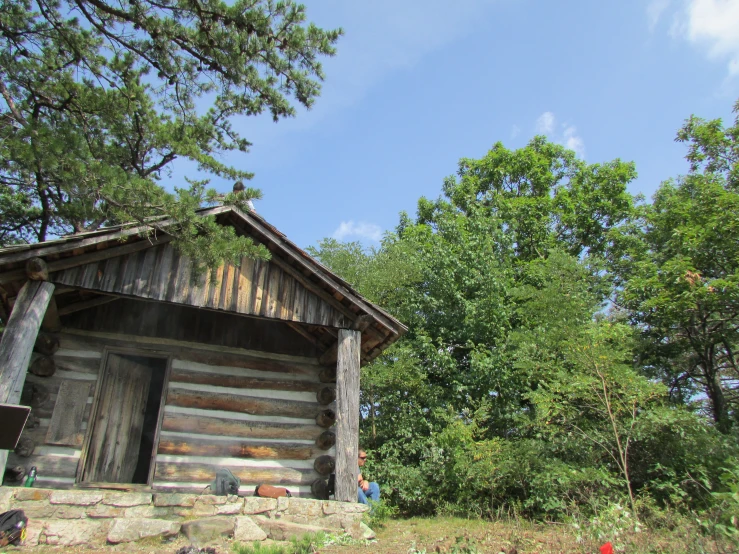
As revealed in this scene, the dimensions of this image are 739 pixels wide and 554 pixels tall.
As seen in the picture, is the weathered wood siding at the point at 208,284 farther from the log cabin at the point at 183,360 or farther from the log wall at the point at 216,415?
the log wall at the point at 216,415

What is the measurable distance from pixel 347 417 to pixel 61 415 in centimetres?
496

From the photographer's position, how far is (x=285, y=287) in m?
8.89

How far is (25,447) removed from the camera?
8078mm

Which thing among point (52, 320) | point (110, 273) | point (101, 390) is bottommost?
point (101, 390)

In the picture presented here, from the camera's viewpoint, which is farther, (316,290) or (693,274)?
(693,274)

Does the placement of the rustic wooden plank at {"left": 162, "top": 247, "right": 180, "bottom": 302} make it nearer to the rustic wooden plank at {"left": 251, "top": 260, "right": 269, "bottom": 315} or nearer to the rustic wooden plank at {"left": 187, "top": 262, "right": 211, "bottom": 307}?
the rustic wooden plank at {"left": 187, "top": 262, "right": 211, "bottom": 307}

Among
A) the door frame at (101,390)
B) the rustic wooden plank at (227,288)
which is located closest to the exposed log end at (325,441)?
the door frame at (101,390)

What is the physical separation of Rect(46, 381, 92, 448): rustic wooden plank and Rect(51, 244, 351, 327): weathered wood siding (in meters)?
2.48

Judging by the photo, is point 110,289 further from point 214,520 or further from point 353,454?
point 353,454

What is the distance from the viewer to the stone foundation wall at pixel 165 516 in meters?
6.48

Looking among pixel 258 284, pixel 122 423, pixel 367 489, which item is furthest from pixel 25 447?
pixel 367 489

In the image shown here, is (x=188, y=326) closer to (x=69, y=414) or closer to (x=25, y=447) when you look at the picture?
(x=69, y=414)

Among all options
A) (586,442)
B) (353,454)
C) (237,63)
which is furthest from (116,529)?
(586,442)

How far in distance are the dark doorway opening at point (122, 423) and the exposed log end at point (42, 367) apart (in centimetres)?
83
